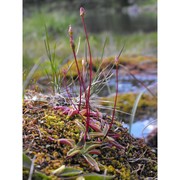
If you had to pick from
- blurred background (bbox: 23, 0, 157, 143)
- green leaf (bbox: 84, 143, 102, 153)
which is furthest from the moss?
green leaf (bbox: 84, 143, 102, 153)

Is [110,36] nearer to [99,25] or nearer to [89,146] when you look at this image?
[99,25]

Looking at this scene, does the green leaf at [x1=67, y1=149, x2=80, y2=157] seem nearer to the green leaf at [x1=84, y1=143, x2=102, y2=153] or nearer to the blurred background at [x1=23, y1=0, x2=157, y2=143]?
the green leaf at [x1=84, y1=143, x2=102, y2=153]

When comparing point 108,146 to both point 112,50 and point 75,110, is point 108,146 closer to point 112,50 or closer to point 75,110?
point 75,110

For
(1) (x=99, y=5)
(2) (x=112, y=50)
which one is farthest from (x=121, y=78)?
(1) (x=99, y=5)

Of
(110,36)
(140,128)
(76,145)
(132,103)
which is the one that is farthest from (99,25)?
(76,145)
